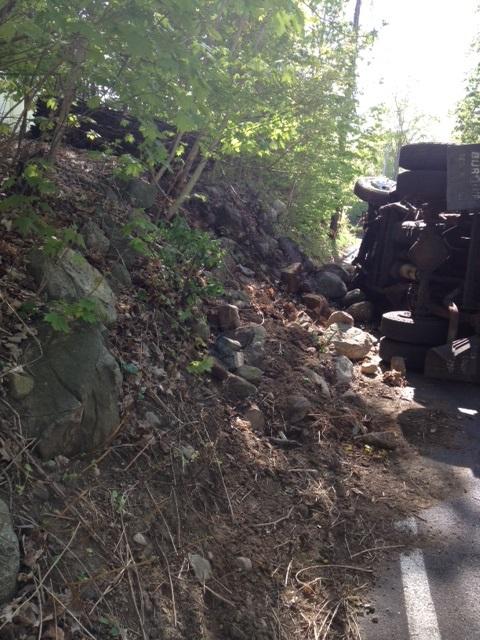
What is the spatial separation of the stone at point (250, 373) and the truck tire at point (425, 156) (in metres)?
4.72

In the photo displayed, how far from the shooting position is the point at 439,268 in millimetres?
9164

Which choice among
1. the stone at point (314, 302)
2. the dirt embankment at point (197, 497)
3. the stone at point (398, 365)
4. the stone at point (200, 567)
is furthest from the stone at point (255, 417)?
the stone at point (314, 302)

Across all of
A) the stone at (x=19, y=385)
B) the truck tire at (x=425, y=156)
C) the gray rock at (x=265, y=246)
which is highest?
the truck tire at (x=425, y=156)

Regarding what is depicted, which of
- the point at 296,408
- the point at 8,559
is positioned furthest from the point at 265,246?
the point at 8,559

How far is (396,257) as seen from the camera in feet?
34.9

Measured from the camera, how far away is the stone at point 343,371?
7488 millimetres

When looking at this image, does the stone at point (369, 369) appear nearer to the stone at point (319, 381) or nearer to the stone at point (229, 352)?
the stone at point (319, 381)

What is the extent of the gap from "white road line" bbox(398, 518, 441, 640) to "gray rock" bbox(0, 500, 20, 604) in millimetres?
2121

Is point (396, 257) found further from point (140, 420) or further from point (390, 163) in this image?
point (390, 163)

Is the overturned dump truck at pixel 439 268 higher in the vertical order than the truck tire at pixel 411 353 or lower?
higher

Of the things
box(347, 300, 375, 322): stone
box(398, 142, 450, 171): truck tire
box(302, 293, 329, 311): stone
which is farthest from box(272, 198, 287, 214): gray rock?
box(398, 142, 450, 171): truck tire

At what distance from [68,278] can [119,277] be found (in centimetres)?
126

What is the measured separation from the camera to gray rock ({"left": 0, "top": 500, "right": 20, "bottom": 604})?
274 cm

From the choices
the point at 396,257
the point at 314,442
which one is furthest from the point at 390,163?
the point at 314,442
